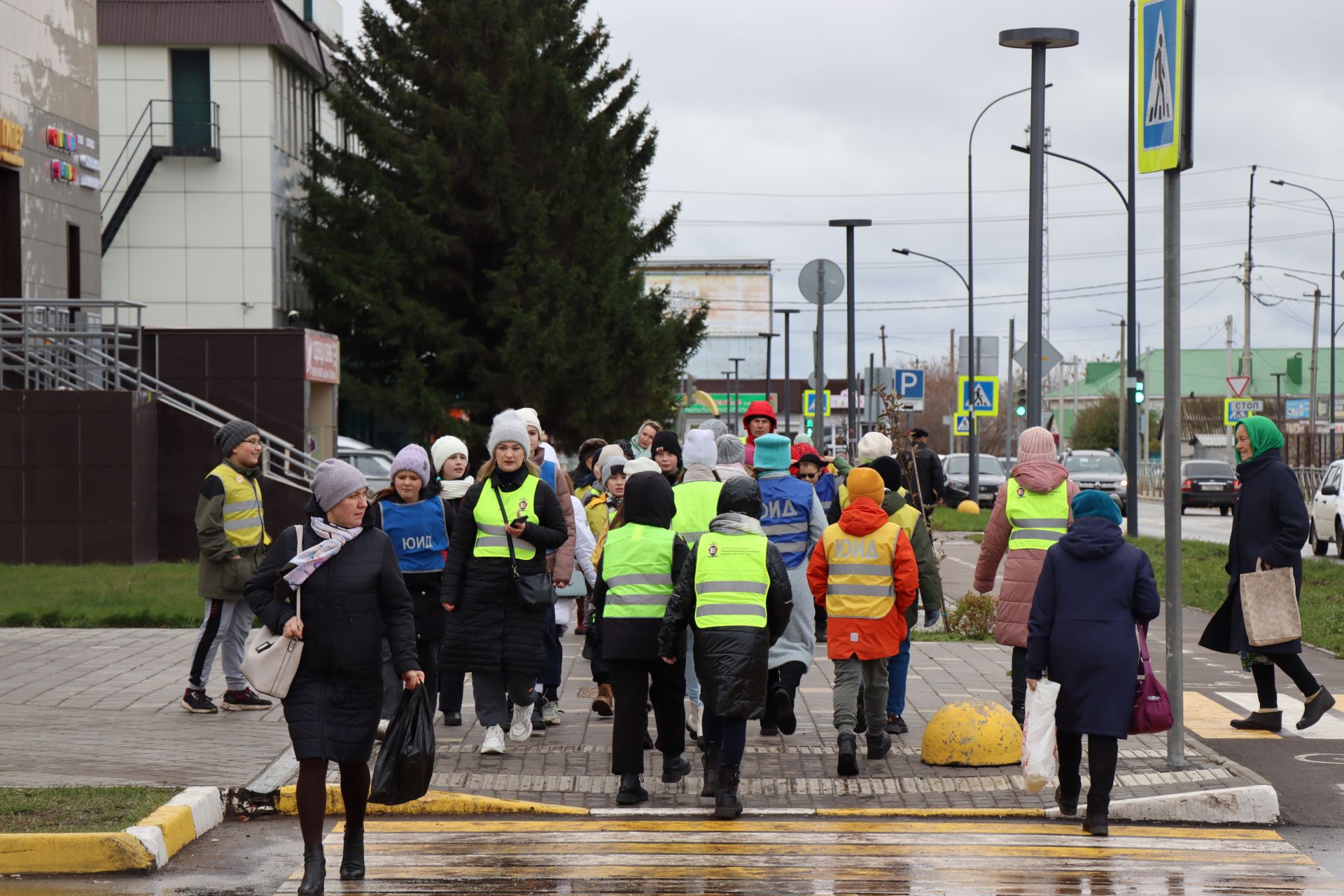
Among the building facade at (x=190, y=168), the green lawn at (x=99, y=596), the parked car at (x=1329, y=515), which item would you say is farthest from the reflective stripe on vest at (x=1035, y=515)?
the building facade at (x=190, y=168)

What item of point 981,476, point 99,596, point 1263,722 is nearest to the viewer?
point 1263,722

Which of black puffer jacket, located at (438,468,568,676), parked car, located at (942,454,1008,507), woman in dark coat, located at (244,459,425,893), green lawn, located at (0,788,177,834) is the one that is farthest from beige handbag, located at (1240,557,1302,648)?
parked car, located at (942,454,1008,507)

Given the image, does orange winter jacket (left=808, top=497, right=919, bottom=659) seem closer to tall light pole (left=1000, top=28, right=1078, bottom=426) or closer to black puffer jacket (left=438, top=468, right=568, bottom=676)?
black puffer jacket (left=438, top=468, right=568, bottom=676)

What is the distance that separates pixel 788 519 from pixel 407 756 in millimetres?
Result: 3637

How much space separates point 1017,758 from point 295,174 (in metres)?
32.5

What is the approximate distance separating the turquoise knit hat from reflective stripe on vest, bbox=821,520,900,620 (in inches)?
35.5

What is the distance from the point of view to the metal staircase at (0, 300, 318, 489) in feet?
72.6

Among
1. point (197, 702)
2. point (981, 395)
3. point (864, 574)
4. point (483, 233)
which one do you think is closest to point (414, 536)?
point (197, 702)

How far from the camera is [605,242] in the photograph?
34.8m

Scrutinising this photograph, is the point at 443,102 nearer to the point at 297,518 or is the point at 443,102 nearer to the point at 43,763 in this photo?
the point at 297,518

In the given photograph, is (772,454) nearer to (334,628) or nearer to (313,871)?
(334,628)

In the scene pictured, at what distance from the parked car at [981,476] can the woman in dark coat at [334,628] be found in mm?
36951

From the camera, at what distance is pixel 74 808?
24.1ft

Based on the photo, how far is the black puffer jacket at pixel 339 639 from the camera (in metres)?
6.52
